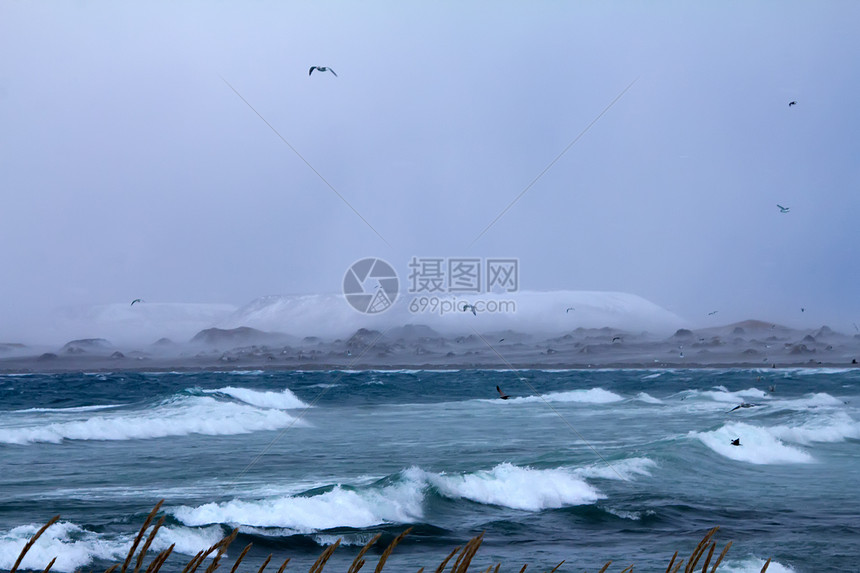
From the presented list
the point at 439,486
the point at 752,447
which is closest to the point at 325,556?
the point at 439,486

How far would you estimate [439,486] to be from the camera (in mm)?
20219

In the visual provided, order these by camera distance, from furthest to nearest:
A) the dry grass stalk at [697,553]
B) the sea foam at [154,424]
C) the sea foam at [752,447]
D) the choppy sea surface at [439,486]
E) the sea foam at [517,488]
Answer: the sea foam at [154,424] → the sea foam at [752,447] → the sea foam at [517,488] → the choppy sea surface at [439,486] → the dry grass stalk at [697,553]

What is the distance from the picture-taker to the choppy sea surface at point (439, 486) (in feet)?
49.9

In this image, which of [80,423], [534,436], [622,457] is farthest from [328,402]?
[622,457]

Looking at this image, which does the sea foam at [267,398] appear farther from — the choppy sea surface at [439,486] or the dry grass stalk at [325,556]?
the dry grass stalk at [325,556]

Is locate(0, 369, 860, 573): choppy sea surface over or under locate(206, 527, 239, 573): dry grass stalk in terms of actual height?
under

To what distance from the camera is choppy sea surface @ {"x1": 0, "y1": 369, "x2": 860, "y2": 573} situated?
1521 cm

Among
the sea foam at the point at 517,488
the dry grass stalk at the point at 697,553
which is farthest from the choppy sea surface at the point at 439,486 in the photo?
the dry grass stalk at the point at 697,553

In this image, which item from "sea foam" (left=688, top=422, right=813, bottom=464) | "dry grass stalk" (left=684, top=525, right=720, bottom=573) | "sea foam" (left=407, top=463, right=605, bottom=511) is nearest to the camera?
"dry grass stalk" (left=684, top=525, right=720, bottom=573)

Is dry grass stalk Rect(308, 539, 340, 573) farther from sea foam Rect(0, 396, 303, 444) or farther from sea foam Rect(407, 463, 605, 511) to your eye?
sea foam Rect(0, 396, 303, 444)

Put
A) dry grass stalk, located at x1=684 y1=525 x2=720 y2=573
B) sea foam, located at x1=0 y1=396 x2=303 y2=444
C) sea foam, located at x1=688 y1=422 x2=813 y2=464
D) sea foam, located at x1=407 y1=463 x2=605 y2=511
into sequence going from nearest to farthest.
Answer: dry grass stalk, located at x1=684 y1=525 x2=720 y2=573
sea foam, located at x1=407 y1=463 x2=605 y2=511
sea foam, located at x1=688 y1=422 x2=813 y2=464
sea foam, located at x1=0 y1=396 x2=303 y2=444

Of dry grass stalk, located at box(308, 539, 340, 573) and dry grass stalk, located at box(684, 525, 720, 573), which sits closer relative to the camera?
dry grass stalk, located at box(308, 539, 340, 573)

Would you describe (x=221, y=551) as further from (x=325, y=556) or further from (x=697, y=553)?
(x=697, y=553)

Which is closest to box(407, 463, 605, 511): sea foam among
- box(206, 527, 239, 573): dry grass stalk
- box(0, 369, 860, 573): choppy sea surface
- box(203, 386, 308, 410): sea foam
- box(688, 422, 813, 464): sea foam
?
box(0, 369, 860, 573): choppy sea surface
